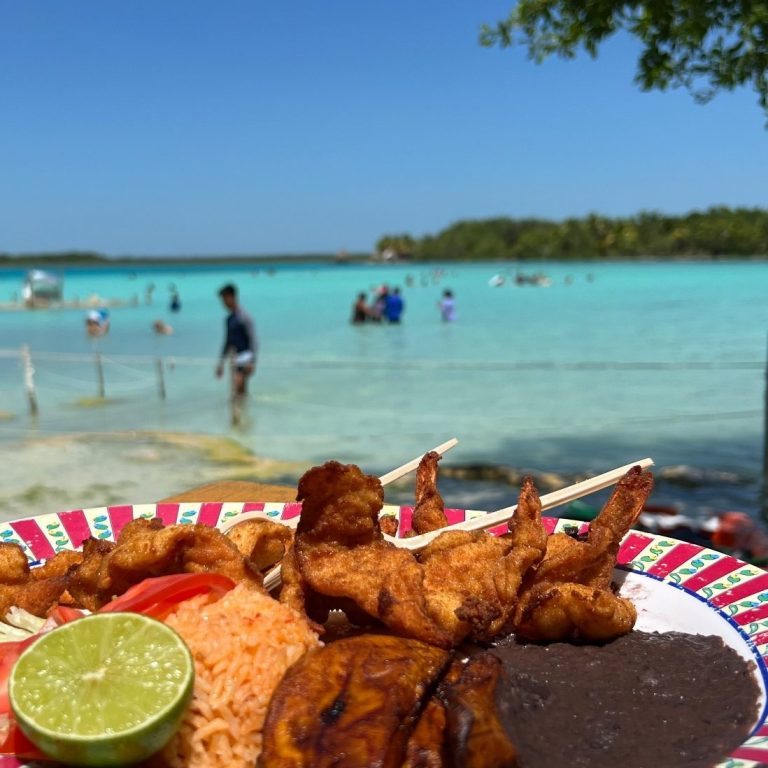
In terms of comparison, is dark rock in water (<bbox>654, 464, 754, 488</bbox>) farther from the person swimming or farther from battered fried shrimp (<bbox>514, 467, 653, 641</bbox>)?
the person swimming

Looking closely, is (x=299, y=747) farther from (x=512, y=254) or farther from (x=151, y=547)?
(x=512, y=254)

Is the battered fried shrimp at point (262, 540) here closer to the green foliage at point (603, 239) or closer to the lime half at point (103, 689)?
the lime half at point (103, 689)

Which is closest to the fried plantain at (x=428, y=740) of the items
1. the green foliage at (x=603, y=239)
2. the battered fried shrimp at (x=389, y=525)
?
the battered fried shrimp at (x=389, y=525)

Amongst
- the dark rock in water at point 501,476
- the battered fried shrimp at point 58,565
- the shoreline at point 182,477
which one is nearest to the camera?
the battered fried shrimp at point 58,565

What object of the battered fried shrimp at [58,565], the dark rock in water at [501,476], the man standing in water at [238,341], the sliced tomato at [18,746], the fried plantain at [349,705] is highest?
the fried plantain at [349,705]

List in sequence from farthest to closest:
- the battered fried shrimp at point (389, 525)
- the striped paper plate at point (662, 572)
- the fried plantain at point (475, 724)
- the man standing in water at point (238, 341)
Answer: the man standing in water at point (238, 341), the battered fried shrimp at point (389, 525), the striped paper plate at point (662, 572), the fried plantain at point (475, 724)

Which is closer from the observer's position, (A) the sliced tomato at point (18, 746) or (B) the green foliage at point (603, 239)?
(A) the sliced tomato at point (18, 746)

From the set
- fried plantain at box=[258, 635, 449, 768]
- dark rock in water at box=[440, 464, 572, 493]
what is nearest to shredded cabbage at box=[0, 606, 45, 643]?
fried plantain at box=[258, 635, 449, 768]
